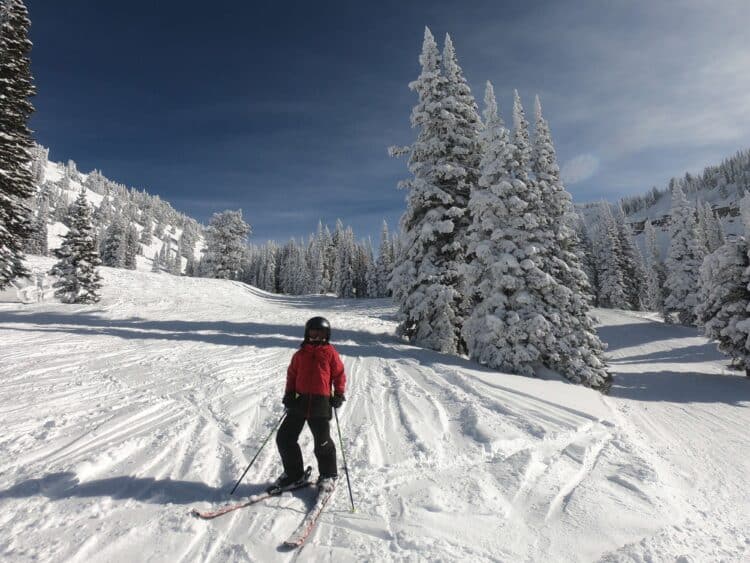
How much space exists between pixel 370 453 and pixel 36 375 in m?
7.54

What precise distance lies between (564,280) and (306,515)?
593 inches

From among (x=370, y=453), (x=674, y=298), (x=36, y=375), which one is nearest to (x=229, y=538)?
(x=370, y=453)

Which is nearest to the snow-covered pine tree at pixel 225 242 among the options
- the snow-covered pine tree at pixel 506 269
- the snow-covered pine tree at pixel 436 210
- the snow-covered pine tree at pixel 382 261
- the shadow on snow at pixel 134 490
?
the snow-covered pine tree at pixel 382 261

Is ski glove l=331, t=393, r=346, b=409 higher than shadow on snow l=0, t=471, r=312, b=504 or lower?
higher

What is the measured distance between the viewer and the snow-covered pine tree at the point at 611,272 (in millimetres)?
49844

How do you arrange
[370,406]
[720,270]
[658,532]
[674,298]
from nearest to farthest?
1. [658,532]
2. [370,406]
3. [720,270]
4. [674,298]

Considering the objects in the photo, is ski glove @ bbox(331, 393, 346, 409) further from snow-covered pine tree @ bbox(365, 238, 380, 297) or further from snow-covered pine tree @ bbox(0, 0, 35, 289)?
snow-covered pine tree @ bbox(365, 238, 380, 297)

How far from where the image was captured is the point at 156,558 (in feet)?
9.89

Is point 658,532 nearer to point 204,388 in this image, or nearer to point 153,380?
point 204,388

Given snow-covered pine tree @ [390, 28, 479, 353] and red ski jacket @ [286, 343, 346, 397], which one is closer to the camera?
red ski jacket @ [286, 343, 346, 397]

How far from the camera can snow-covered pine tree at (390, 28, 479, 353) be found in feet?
51.8

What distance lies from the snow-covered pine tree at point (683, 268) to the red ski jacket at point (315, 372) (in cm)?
4512

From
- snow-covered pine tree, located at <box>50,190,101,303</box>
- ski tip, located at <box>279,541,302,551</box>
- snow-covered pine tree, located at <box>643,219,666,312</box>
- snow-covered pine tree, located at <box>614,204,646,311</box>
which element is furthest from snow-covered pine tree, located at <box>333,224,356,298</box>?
ski tip, located at <box>279,541,302,551</box>

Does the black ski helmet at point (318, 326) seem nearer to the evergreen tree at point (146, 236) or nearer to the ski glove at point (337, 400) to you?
the ski glove at point (337, 400)
